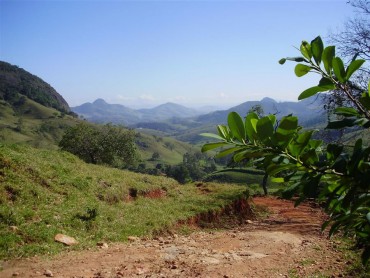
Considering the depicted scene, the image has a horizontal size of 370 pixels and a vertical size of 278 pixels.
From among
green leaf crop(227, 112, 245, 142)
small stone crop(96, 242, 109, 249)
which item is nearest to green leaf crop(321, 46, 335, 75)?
green leaf crop(227, 112, 245, 142)

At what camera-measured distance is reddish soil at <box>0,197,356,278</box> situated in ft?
26.8

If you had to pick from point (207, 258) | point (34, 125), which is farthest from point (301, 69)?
point (34, 125)

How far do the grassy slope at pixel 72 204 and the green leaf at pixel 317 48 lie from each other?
9381 millimetres

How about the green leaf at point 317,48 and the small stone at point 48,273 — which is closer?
the green leaf at point 317,48

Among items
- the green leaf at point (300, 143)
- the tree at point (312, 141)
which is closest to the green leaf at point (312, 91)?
the tree at point (312, 141)

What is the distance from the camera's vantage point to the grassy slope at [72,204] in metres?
9.75

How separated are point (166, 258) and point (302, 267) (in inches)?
167

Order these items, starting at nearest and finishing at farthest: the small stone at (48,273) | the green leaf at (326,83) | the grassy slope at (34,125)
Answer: the green leaf at (326,83), the small stone at (48,273), the grassy slope at (34,125)

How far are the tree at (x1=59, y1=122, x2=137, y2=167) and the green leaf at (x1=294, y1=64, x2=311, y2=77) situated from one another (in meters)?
37.3

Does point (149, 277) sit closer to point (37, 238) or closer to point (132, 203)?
point (37, 238)

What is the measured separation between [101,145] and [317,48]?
127ft

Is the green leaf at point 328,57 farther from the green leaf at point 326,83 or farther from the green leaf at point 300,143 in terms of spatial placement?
the green leaf at point 300,143

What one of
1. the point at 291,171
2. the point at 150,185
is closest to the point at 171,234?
the point at 150,185

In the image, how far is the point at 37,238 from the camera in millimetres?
9555
